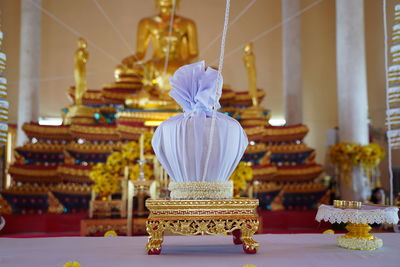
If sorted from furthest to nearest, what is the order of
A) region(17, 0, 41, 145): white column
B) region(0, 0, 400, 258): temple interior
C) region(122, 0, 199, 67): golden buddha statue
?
region(17, 0, 41, 145): white column
region(122, 0, 199, 67): golden buddha statue
region(0, 0, 400, 258): temple interior

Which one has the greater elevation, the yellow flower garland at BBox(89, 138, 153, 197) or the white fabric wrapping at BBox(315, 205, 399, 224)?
the yellow flower garland at BBox(89, 138, 153, 197)

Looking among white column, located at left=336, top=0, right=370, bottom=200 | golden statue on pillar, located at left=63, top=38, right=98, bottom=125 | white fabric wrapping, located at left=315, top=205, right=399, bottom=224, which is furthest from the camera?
golden statue on pillar, located at left=63, top=38, right=98, bottom=125

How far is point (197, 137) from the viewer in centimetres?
288

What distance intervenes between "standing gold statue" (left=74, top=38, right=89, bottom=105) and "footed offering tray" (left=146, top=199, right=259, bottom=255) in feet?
18.9

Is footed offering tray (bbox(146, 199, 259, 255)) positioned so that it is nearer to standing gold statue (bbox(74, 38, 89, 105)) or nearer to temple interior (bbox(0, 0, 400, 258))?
temple interior (bbox(0, 0, 400, 258))

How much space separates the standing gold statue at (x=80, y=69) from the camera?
796cm

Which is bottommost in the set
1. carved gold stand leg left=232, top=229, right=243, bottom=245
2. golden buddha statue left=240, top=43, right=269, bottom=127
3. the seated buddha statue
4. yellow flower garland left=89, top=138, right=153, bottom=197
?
carved gold stand leg left=232, top=229, right=243, bottom=245

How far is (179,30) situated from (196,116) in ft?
21.1

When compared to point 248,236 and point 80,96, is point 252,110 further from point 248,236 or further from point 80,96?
point 248,236

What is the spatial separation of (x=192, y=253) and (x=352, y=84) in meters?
5.17

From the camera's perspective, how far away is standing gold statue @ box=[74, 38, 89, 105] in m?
7.96

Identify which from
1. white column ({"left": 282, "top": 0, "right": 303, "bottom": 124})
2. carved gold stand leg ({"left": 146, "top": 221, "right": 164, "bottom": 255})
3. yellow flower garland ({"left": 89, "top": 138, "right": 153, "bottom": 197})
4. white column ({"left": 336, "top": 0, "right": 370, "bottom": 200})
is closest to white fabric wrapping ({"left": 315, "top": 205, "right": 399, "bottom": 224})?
carved gold stand leg ({"left": 146, "top": 221, "right": 164, "bottom": 255})

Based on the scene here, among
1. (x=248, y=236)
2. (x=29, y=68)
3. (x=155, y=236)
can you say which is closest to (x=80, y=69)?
(x=29, y=68)

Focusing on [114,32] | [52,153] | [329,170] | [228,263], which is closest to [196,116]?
[228,263]
